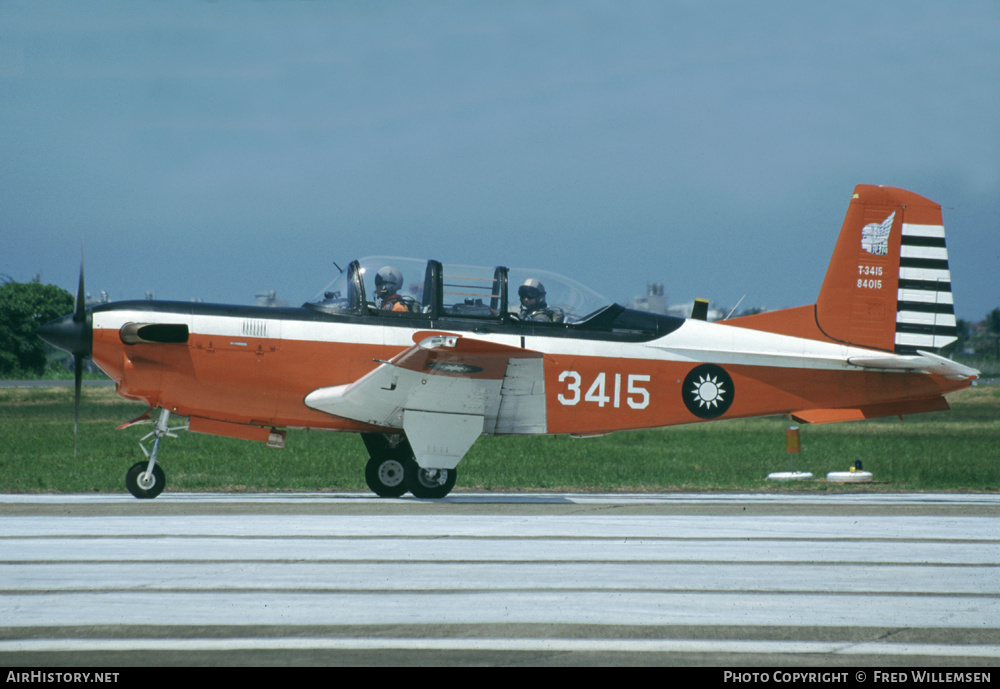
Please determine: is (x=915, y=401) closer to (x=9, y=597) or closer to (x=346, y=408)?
(x=346, y=408)

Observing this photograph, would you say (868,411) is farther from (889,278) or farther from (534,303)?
(534,303)

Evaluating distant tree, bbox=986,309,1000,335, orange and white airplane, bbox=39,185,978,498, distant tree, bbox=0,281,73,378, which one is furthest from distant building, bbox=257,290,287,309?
distant tree, bbox=986,309,1000,335

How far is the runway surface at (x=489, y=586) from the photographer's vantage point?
15.0ft

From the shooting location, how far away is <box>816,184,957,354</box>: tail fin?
11727 millimetres

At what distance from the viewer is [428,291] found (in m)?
10.6

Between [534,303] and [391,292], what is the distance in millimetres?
1681

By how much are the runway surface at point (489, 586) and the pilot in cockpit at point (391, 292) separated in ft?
8.12

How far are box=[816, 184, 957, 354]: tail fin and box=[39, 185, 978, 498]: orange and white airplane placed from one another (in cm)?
2

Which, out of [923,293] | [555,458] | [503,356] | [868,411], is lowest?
[555,458]

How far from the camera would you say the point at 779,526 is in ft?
27.8

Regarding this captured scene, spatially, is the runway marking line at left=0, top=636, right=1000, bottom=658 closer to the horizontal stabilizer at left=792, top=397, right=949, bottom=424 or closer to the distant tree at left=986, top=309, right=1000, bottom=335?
the horizontal stabilizer at left=792, top=397, right=949, bottom=424

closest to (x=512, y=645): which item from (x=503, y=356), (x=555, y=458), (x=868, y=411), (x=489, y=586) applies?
(x=489, y=586)

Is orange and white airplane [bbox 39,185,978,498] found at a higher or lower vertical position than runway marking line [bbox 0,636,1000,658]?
higher

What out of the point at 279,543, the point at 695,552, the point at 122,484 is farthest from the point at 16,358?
the point at 695,552
